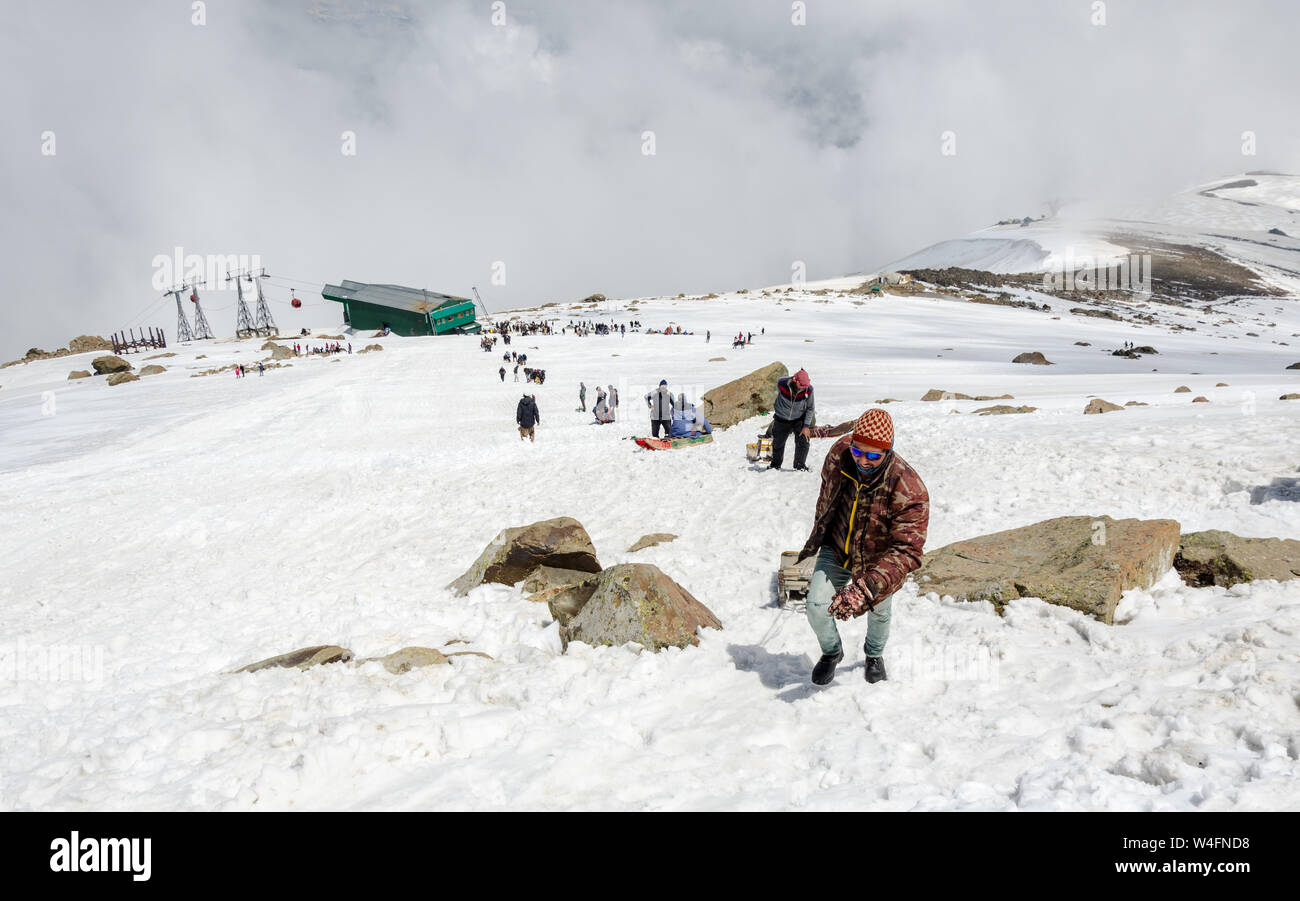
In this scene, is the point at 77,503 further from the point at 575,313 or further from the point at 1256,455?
the point at 575,313

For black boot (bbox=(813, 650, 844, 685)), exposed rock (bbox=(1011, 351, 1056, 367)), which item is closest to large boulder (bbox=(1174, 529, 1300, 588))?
black boot (bbox=(813, 650, 844, 685))

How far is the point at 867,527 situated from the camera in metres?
4.72

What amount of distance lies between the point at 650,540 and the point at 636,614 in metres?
4.03

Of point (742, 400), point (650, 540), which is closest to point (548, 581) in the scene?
point (650, 540)

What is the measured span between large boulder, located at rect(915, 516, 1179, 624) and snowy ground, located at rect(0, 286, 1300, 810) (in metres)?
0.22

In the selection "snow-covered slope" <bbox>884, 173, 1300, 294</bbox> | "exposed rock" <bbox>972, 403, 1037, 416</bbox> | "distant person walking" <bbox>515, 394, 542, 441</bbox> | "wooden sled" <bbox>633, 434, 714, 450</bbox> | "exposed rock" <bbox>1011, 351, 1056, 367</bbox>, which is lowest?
"wooden sled" <bbox>633, 434, 714, 450</bbox>

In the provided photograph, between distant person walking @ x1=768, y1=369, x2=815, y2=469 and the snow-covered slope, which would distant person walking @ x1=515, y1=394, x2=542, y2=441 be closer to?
distant person walking @ x1=768, y1=369, x2=815, y2=469

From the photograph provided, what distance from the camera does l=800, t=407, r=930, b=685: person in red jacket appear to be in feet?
14.9

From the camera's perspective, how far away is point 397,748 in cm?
438

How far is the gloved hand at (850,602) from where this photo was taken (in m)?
4.55

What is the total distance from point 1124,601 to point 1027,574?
30.7 inches

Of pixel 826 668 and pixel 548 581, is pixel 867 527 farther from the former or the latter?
pixel 548 581

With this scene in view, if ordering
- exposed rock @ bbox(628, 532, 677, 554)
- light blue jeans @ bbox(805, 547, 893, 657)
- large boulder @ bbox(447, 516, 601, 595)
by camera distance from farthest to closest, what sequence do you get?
exposed rock @ bbox(628, 532, 677, 554)
large boulder @ bbox(447, 516, 601, 595)
light blue jeans @ bbox(805, 547, 893, 657)
